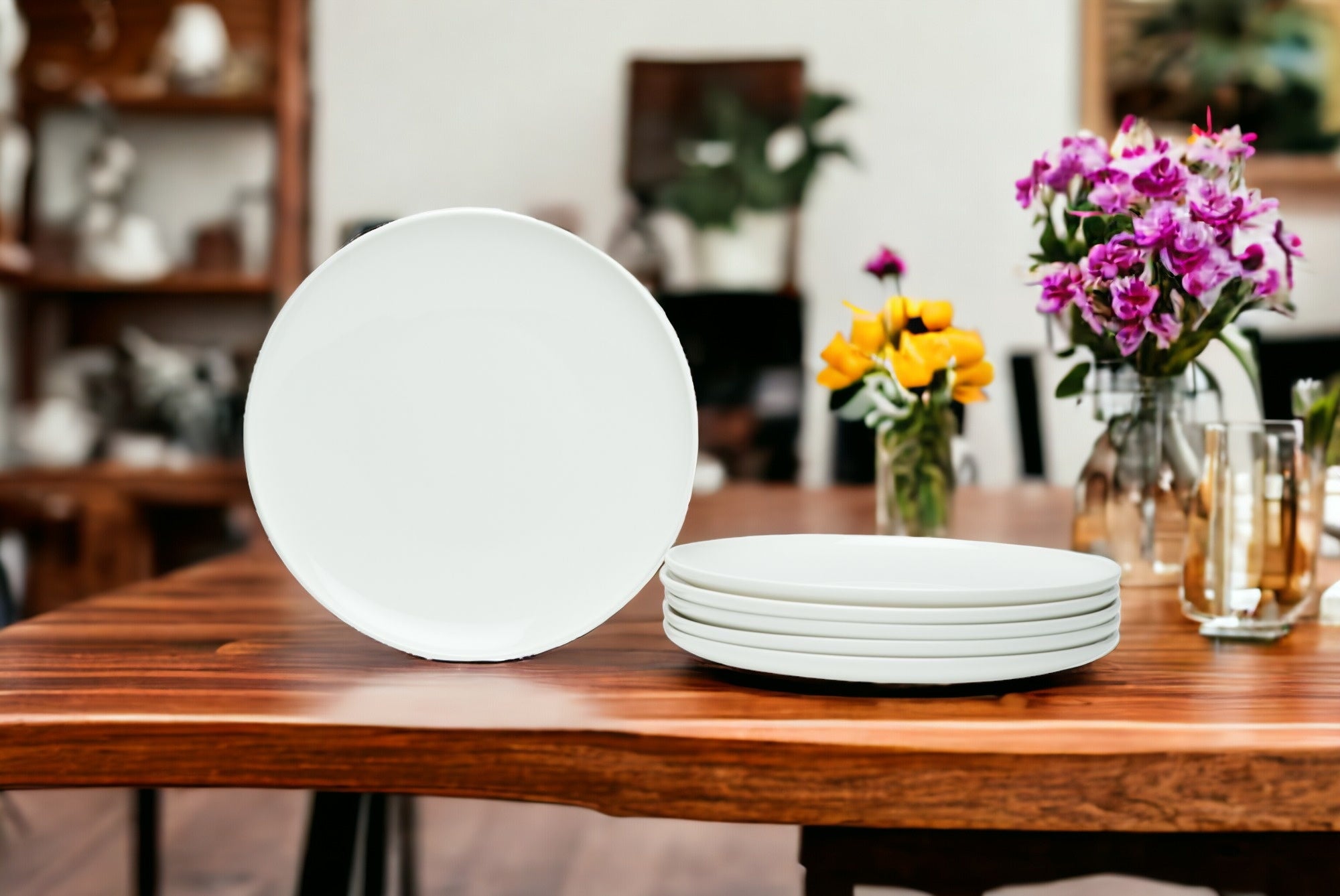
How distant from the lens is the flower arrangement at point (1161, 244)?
786mm

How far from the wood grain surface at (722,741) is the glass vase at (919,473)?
0.41 metres

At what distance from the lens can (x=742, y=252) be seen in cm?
A: 313

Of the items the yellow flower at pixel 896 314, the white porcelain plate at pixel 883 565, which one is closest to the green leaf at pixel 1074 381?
the yellow flower at pixel 896 314

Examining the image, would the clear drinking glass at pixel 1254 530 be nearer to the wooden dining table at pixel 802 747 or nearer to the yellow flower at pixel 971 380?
the wooden dining table at pixel 802 747

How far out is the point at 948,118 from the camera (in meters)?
3.47

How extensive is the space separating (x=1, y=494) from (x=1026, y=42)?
3128mm

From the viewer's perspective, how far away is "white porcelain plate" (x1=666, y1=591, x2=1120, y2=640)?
0.53m

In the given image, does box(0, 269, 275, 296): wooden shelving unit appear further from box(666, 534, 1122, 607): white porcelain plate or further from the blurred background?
box(666, 534, 1122, 607): white porcelain plate

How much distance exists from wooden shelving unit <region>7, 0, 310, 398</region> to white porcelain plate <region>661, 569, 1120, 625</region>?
307 centimetres

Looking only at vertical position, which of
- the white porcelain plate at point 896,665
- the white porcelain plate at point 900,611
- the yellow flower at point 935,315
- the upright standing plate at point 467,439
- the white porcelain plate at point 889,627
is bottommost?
the white porcelain plate at point 896,665

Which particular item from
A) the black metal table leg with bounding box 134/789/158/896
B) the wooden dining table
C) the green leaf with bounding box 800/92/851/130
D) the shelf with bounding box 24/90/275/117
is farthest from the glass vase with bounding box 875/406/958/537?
the shelf with bounding box 24/90/275/117

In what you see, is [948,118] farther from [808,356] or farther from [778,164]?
[808,356]

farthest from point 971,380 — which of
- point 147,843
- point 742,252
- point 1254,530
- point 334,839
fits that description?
point 742,252

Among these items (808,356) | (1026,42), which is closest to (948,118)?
(1026,42)
